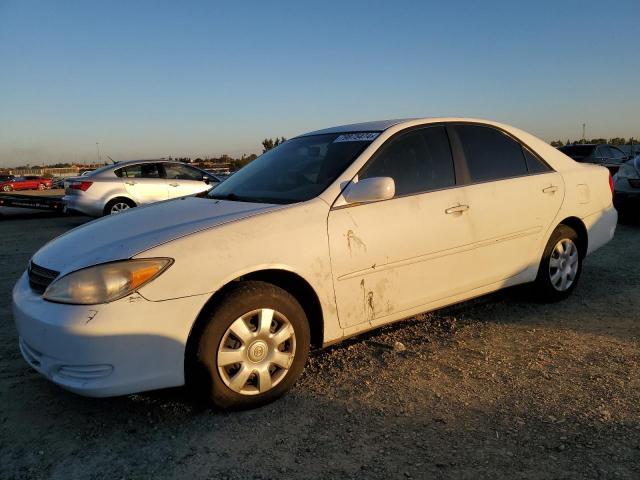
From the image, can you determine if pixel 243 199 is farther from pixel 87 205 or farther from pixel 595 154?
pixel 595 154

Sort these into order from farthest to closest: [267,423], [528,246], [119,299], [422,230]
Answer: [528,246] → [422,230] → [267,423] → [119,299]

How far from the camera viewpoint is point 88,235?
3016mm

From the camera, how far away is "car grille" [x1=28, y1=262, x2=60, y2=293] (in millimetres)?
2674

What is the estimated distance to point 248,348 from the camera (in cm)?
272

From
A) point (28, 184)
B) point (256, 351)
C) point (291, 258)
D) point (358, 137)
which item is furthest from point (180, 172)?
point (28, 184)

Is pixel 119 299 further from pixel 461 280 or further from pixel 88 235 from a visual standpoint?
pixel 461 280

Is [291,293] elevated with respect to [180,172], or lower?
lower

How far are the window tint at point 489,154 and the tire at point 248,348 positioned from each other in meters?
1.85

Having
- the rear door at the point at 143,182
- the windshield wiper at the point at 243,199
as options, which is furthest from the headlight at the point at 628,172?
the rear door at the point at 143,182

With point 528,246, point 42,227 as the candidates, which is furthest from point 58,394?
point 42,227

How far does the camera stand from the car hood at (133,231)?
2611 millimetres

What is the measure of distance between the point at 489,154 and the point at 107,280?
2929 millimetres

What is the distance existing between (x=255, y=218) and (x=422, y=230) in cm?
115

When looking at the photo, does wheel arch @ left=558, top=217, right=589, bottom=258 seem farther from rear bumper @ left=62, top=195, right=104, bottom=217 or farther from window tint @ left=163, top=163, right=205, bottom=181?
rear bumper @ left=62, top=195, right=104, bottom=217
